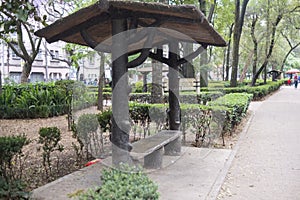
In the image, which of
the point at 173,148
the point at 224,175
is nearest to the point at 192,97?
the point at 173,148

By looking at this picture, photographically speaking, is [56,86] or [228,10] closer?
[56,86]

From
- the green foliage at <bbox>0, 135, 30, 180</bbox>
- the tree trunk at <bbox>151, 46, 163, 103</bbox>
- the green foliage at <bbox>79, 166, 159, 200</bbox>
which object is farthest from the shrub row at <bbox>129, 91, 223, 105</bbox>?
the green foliage at <bbox>79, 166, 159, 200</bbox>

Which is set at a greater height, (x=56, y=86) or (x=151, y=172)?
(x=56, y=86)

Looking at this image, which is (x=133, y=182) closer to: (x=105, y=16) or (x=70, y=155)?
(x=105, y=16)

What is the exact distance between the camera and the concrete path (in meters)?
4.95

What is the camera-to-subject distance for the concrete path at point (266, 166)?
4.95 meters

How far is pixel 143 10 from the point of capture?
4.26 meters

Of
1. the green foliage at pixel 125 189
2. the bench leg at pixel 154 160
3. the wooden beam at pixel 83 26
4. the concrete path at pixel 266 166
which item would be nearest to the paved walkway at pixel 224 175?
the concrete path at pixel 266 166

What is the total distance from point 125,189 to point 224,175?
2925 mm

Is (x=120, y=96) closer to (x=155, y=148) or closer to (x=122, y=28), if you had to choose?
(x=122, y=28)

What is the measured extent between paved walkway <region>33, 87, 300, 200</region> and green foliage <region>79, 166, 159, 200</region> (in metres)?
1.15

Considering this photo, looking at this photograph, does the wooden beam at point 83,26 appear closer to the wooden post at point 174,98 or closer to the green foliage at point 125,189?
the green foliage at point 125,189

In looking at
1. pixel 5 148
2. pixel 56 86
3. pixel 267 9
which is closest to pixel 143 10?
pixel 5 148

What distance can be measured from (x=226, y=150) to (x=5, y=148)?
5016 mm
